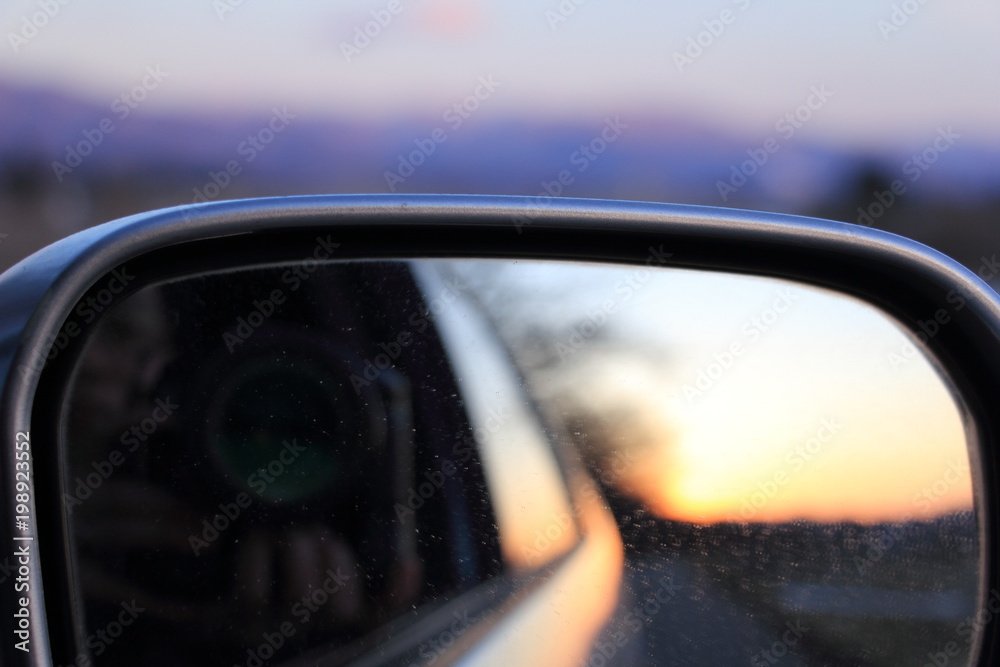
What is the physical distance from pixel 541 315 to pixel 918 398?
69 cm

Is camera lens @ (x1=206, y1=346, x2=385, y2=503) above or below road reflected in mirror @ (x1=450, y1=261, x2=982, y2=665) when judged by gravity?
below

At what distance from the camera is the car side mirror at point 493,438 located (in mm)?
1214

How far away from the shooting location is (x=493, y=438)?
1449 mm

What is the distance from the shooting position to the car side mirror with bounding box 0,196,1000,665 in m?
1.21

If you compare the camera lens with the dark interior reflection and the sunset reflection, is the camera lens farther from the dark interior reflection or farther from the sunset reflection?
the sunset reflection

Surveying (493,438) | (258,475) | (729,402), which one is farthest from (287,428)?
(729,402)

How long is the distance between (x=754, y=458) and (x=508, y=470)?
39 cm

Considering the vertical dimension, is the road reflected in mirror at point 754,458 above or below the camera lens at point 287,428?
above

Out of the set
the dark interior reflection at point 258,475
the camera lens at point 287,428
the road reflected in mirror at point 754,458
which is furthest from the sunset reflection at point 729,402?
the camera lens at point 287,428

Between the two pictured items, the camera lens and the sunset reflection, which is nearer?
the camera lens

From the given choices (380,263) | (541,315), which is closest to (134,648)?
(380,263)

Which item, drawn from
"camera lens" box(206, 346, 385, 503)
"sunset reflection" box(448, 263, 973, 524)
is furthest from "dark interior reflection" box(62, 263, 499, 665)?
"sunset reflection" box(448, 263, 973, 524)

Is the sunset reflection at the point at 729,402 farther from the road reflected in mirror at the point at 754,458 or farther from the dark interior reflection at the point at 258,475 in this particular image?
the dark interior reflection at the point at 258,475

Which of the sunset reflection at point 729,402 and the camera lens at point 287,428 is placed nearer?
the camera lens at point 287,428
